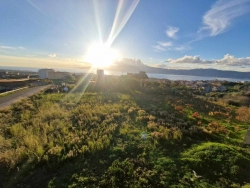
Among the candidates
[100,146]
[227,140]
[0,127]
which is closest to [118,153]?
[100,146]

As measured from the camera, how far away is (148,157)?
6.29 m

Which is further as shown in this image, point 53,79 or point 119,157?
point 53,79

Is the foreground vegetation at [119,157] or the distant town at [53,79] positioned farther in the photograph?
the distant town at [53,79]

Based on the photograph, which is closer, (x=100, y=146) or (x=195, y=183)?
(x=195, y=183)

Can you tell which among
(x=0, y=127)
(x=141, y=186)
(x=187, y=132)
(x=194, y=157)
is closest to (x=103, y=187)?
(x=141, y=186)

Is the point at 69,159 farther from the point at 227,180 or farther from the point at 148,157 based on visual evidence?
the point at 227,180

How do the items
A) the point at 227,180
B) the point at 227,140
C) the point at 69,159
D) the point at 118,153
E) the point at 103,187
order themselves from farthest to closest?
1. the point at 227,140
2. the point at 118,153
3. the point at 69,159
4. the point at 227,180
5. the point at 103,187

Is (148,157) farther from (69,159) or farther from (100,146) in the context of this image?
(69,159)

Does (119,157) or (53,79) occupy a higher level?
(119,157)

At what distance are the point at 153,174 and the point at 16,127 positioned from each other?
7930 mm

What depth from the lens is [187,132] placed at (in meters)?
8.80

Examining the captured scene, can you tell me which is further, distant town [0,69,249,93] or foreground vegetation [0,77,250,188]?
distant town [0,69,249,93]

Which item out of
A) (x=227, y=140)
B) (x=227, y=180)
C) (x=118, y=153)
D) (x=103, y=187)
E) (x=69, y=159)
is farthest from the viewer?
(x=227, y=140)

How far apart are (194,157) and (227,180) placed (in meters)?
1.30
